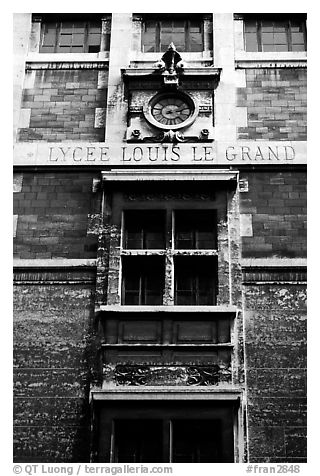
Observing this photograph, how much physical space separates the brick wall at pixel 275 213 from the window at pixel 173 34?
10.9ft

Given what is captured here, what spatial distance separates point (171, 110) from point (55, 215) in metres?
3.00

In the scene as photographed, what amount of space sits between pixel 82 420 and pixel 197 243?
11.7 feet

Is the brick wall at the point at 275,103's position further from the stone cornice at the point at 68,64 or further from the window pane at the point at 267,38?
the stone cornice at the point at 68,64

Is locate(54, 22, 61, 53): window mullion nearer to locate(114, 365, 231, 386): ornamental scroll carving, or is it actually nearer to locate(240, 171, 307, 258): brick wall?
locate(240, 171, 307, 258): brick wall

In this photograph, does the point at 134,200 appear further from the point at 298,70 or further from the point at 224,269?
the point at 298,70

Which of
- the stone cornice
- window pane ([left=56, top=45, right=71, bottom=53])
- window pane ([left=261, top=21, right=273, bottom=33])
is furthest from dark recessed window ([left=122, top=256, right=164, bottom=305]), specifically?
window pane ([left=261, top=21, right=273, bottom=33])

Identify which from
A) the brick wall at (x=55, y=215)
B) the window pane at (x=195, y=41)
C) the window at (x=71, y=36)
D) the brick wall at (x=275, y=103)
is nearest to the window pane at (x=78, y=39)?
the window at (x=71, y=36)

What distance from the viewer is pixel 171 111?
1552cm

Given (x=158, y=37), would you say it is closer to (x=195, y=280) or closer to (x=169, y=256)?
(x=169, y=256)

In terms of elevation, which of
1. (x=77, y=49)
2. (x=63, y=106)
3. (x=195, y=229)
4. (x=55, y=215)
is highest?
(x=77, y=49)

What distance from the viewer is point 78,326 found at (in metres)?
13.5

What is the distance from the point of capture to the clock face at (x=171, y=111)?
1544 centimetres

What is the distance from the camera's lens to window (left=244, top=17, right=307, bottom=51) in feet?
54.3

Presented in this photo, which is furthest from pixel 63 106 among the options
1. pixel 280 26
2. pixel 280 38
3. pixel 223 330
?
pixel 223 330
